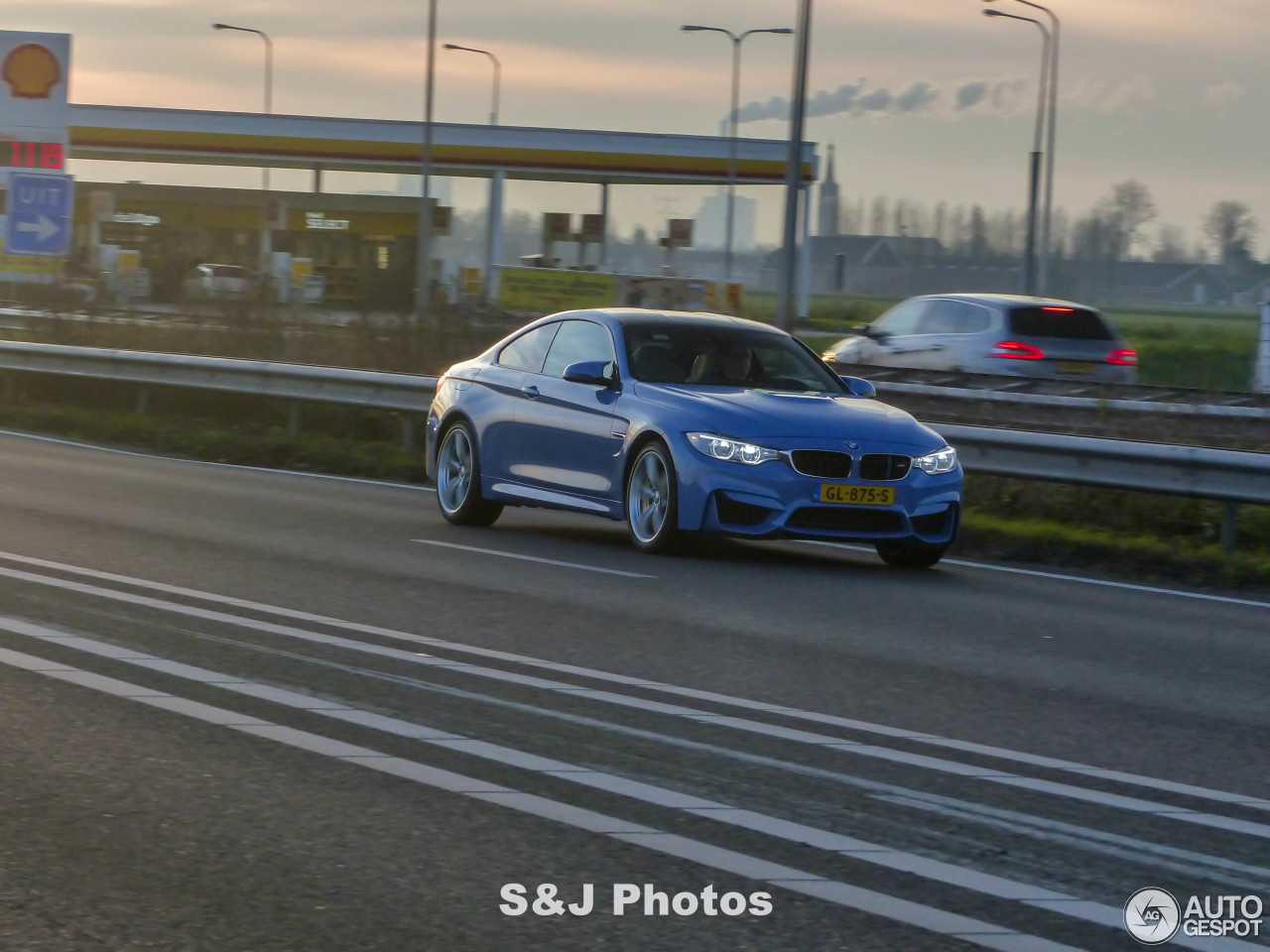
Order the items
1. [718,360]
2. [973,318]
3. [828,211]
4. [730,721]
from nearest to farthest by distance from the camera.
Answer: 1. [730,721]
2. [718,360]
3. [973,318]
4. [828,211]

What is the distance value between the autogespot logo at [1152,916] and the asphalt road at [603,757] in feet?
0.17

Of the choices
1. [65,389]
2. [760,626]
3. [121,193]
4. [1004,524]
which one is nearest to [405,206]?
[121,193]

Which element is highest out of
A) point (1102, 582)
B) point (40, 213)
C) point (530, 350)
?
point (40, 213)

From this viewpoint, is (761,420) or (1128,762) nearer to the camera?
(1128,762)

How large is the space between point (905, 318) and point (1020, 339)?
202 cm

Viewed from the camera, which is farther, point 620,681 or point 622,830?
point 620,681

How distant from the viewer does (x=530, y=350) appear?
43.7ft

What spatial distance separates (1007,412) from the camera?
18812 millimetres

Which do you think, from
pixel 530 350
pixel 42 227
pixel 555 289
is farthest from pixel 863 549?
pixel 555 289

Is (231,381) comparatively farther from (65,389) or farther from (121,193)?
(121,193)

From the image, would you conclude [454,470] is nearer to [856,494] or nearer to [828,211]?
[856,494]

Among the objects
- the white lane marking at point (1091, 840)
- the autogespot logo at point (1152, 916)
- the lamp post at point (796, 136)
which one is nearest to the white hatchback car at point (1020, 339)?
the lamp post at point (796, 136)

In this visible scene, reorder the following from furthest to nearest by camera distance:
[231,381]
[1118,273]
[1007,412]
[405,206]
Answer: [1118,273] < [405,206] < [231,381] < [1007,412]

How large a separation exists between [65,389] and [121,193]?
1941 inches
